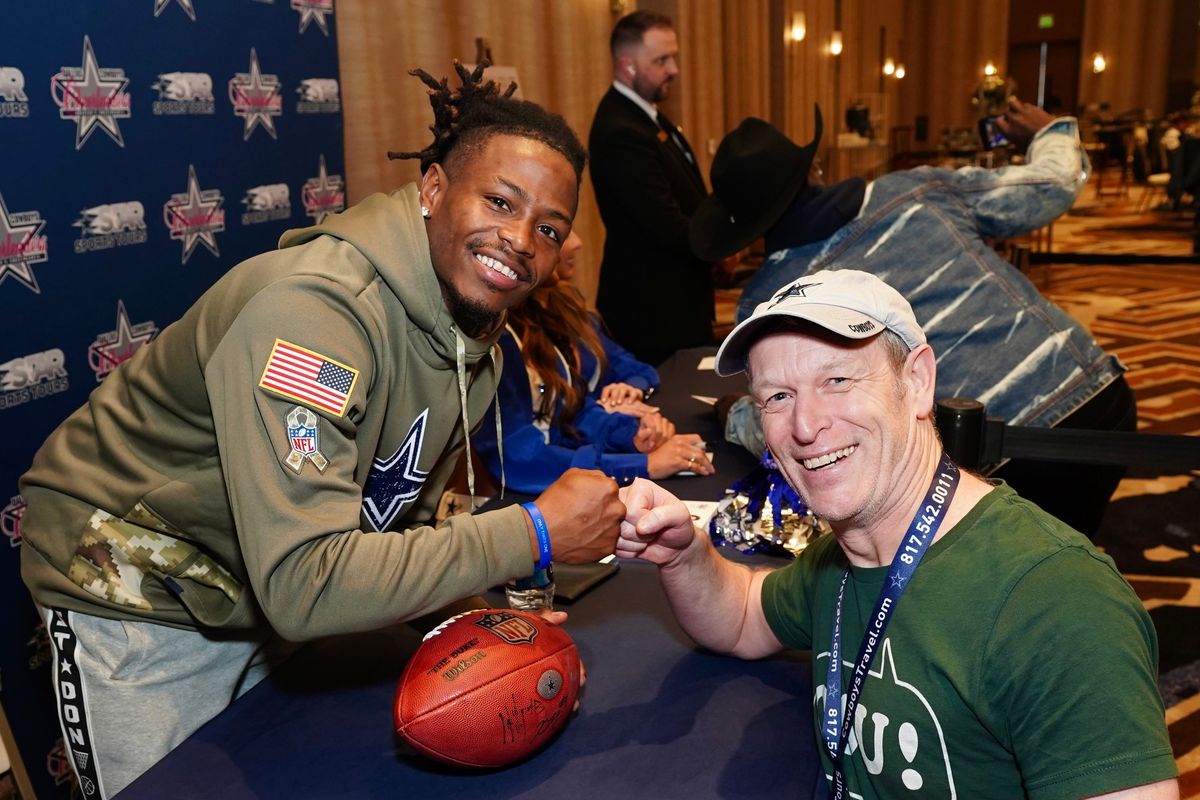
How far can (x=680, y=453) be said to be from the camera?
2451 mm

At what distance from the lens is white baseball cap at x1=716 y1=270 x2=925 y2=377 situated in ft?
4.01

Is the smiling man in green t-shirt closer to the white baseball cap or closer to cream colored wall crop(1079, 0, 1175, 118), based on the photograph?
the white baseball cap

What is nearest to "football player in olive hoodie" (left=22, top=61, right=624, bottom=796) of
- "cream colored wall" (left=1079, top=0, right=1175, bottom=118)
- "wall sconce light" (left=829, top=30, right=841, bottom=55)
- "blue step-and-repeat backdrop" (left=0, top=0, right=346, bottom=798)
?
"blue step-and-repeat backdrop" (left=0, top=0, right=346, bottom=798)

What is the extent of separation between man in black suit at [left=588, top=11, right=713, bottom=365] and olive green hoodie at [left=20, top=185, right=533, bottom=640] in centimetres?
225

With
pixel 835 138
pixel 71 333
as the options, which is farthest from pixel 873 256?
pixel 835 138

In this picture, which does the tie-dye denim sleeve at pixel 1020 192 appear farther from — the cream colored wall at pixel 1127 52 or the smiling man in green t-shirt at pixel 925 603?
the cream colored wall at pixel 1127 52

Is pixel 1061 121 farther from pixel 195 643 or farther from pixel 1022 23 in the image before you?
pixel 1022 23

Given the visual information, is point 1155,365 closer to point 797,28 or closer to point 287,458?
point 287,458

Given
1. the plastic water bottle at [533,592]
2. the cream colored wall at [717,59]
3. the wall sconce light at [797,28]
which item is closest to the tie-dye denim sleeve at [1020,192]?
the plastic water bottle at [533,592]

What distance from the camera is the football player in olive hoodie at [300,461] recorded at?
1.32 metres

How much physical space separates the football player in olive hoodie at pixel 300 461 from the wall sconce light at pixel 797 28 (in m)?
11.3

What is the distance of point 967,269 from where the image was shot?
2.49 m

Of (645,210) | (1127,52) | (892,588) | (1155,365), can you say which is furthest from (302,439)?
(1127,52)

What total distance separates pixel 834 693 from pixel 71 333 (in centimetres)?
192
